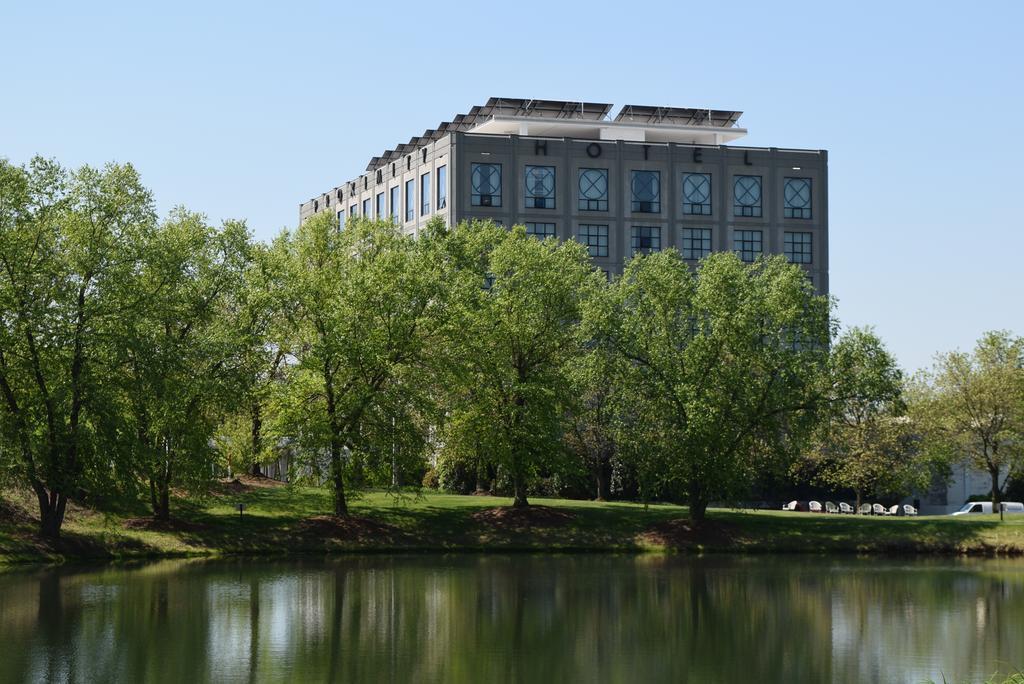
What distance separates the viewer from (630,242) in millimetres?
120562

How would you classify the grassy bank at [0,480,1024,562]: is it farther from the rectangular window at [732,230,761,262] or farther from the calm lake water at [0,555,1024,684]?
the rectangular window at [732,230,761,262]

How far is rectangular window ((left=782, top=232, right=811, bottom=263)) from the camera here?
124 meters

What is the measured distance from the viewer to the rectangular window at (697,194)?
122 m

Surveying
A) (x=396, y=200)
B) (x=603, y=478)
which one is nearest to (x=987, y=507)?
(x=603, y=478)

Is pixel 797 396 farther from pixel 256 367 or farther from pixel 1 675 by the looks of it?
pixel 1 675

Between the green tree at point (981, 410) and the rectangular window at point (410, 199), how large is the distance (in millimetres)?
55471

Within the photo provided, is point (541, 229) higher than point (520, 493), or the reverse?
point (541, 229)

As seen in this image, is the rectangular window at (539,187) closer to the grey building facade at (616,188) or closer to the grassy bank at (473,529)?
the grey building facade at (616,188)

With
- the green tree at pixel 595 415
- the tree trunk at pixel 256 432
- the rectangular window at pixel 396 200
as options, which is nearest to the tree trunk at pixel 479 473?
the green tree at pixel 595 415

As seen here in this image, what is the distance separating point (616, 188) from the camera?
121 meters

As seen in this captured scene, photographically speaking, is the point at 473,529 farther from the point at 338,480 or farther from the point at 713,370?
the point at 713,370

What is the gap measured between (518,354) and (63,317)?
2288cm

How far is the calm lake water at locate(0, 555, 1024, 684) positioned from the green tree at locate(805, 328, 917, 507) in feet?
41.9

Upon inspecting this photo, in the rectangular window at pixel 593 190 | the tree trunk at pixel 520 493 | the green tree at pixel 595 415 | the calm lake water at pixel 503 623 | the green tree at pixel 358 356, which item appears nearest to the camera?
the calm lake water at pixel 503 623
